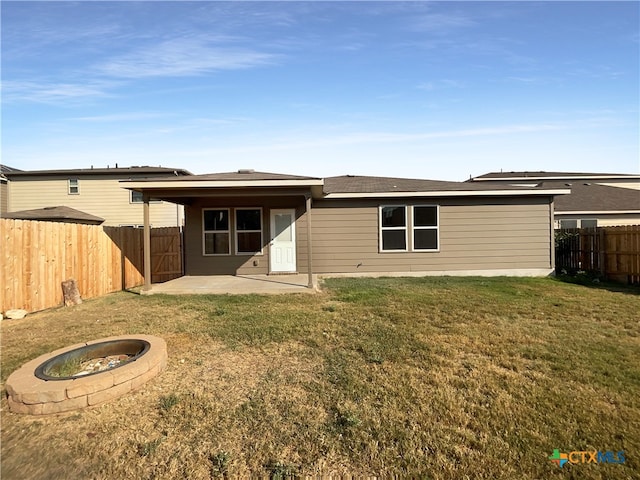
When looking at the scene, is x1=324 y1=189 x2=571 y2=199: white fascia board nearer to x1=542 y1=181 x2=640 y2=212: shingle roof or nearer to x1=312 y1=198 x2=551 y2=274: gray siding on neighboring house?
x1=312 y1=198 x2=551 y2=274: gray siding on neighboring house

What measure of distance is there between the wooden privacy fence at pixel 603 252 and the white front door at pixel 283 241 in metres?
9.16

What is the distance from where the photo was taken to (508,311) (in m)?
6.44

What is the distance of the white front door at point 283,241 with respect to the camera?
37.7ft

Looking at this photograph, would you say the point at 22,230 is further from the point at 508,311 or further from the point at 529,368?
the point at 508,311

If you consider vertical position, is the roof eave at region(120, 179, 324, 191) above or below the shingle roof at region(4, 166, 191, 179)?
below

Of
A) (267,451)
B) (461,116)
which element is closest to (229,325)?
(267,451)

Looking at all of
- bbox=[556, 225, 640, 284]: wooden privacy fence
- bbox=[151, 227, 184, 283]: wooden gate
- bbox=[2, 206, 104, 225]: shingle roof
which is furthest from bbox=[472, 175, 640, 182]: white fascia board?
bbox=[2, 206, 104, 225]: shingle roof

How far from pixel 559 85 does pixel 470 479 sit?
11.4 metres

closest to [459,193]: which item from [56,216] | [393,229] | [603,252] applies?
[393,229]

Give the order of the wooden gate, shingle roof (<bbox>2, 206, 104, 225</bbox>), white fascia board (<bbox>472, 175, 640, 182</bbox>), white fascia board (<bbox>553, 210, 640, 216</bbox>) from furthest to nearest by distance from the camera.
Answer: white fascia board (<bbox>472, 175, 640, 182</bbox>) → shingle roof (<bbox>2, 206, 104, 225</bbox>) → white fascia board (<bbox>553, 210, 640, 216</bbox>) → the wooden gate

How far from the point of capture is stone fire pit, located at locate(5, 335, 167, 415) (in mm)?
2977

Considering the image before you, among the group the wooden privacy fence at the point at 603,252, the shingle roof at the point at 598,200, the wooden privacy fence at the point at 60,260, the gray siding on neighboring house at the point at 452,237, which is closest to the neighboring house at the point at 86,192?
the wooden privacy fence at the point at 60,260

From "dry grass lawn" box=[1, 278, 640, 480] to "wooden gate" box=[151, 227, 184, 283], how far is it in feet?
18.2

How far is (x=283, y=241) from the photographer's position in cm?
1149
